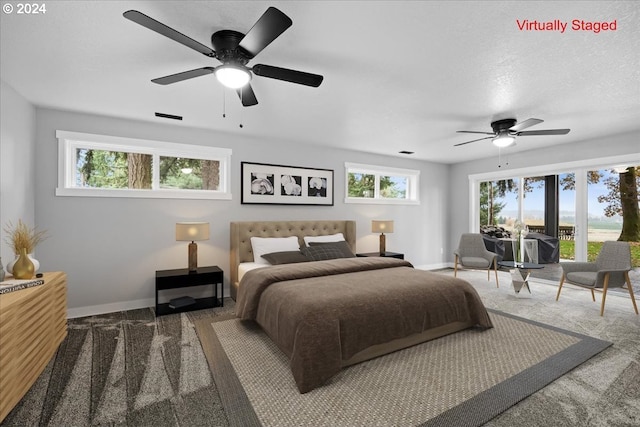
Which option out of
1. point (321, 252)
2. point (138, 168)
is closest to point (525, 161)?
point (321, 252)

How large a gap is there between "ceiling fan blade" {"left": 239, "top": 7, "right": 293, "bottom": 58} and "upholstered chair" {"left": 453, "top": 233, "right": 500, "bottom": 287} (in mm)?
4793

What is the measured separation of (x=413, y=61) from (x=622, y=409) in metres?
2.78

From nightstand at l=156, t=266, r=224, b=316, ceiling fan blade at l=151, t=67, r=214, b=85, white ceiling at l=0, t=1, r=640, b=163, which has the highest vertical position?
white ceiling at l=0, t=1, r=640, b=163

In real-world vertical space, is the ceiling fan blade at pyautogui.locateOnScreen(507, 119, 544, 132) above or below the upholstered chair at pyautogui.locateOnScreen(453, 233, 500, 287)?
above

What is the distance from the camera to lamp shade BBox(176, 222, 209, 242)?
3720mm

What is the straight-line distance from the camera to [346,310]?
233 cm

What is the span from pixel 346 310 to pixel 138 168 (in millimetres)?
3504

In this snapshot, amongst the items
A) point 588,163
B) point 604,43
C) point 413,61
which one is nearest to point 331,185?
point 413,61

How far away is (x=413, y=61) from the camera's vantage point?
7.89 ft

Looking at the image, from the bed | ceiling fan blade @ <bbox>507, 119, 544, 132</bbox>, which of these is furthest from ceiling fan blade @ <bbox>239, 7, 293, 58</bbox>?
ceiling fan blade @ <bbox>507, 119, 544, 132</bbox>

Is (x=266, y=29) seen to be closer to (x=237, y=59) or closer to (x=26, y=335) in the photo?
(x=237, y=59)

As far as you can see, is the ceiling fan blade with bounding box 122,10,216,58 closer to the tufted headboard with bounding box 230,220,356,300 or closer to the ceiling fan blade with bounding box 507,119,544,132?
the tufted headboard with bounding box 230,220,356,300

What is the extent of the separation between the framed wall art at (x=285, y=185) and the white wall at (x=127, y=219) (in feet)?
0.38

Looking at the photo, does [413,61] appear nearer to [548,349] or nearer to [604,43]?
[604,43]
